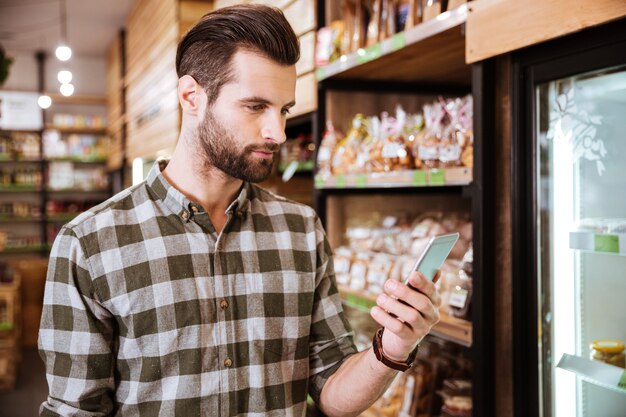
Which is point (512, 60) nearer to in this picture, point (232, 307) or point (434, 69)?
point (434, 69)

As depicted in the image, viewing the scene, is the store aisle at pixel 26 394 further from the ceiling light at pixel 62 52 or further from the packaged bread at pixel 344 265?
the packaged bread at pixel 344 265

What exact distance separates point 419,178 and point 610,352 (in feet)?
2.63

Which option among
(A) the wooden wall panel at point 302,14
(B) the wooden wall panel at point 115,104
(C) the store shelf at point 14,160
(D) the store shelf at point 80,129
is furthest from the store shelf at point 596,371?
(D) the store shelf at point 80,129

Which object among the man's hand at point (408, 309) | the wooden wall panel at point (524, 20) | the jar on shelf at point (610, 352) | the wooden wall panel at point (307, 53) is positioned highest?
the wooden wall panel at point (307, 53)

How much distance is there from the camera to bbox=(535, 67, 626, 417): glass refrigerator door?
5.10ft

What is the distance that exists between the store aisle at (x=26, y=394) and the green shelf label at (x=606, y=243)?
182 inches

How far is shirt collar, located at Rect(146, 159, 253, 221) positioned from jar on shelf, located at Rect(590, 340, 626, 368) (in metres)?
1.02

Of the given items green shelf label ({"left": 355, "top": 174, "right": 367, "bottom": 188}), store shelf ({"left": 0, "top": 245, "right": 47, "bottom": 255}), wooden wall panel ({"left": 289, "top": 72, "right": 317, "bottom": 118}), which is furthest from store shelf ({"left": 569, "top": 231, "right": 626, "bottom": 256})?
store shelf ({"left": 0, "top": 245, "right": 47, "bottom": 255})

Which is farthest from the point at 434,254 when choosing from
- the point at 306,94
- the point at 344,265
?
the point at 306,94

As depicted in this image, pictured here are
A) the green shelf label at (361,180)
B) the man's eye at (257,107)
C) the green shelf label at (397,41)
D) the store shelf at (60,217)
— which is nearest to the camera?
the man's eye at (257,107)

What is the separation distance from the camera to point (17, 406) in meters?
4.89

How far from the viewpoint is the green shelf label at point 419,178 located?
200cm

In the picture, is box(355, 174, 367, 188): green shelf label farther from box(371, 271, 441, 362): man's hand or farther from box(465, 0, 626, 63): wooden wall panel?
box(371, 271, 441, 362): man's hand

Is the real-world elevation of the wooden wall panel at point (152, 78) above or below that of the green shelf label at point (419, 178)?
above
